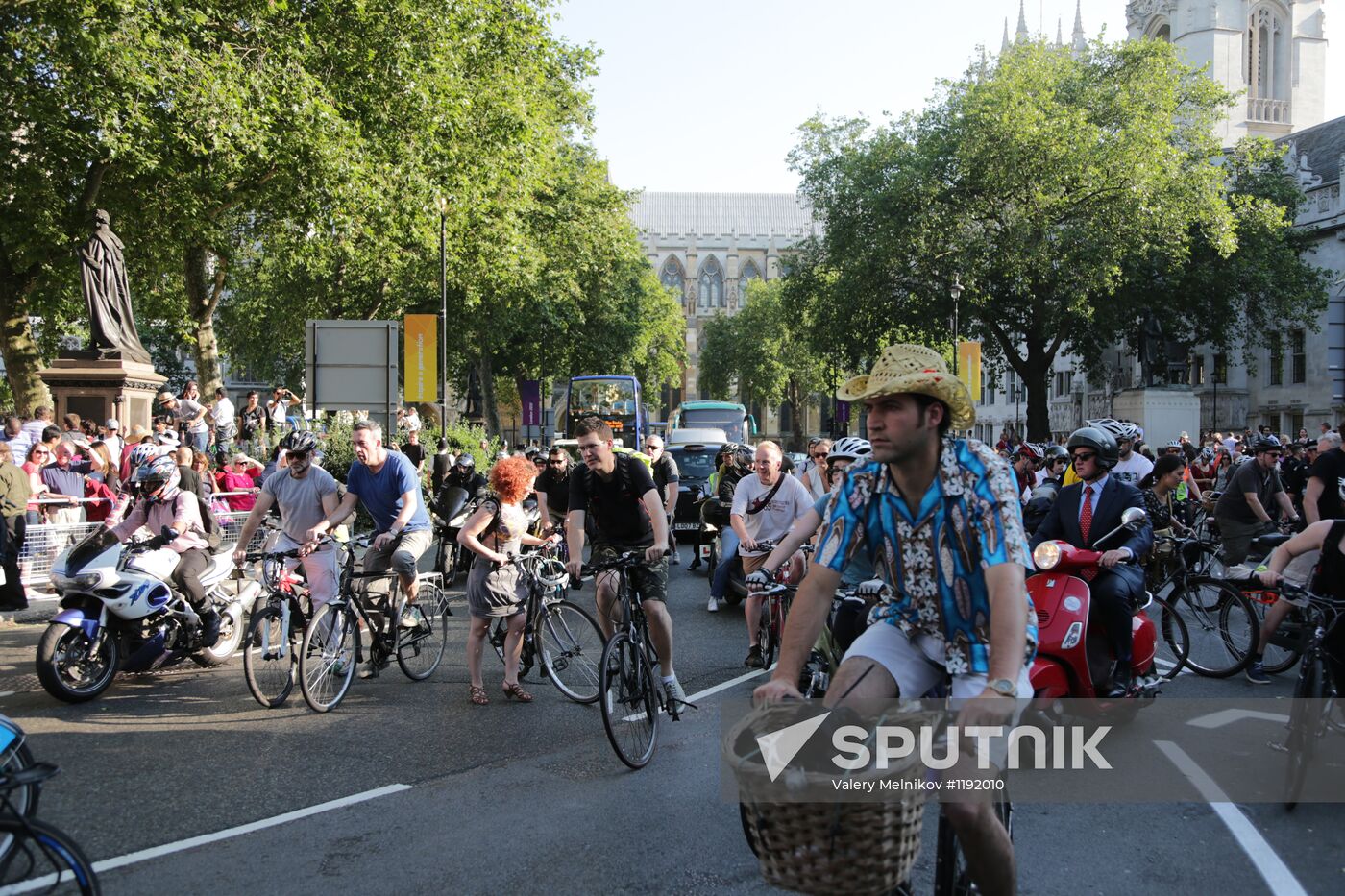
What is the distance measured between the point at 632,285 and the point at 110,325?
34007 millimetres

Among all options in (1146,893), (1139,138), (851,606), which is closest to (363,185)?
(851,606)

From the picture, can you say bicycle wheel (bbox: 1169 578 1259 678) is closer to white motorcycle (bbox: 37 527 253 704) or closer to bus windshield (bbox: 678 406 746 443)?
white motorcycle (bbox: 37 527 253 704)

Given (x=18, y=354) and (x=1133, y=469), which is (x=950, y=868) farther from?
(x=18, y=354)

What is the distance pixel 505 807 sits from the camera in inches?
214

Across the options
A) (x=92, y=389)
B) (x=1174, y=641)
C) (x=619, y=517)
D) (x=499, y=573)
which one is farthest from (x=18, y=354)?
(x=1174, y=641)

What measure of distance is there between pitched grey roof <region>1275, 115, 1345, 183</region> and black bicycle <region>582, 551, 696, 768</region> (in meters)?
53.7

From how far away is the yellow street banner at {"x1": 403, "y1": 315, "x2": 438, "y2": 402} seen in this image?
2198 cm

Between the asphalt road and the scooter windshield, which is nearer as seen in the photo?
the asphalt road

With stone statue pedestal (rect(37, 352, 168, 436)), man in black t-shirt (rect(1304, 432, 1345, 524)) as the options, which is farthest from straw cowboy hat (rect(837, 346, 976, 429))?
stone statue pedestal (rect(37, 352, 168, 436))

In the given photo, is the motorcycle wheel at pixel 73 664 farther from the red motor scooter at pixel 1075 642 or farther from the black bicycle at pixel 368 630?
the red motor scooter at pixel 1075 642

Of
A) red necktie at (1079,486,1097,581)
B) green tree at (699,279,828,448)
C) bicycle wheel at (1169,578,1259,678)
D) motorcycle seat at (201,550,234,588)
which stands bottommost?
bicycle wheel at (1169,578,1259,678)

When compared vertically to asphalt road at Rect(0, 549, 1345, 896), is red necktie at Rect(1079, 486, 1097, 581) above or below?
above

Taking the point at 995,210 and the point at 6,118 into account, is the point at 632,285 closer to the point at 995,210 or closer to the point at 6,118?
the point at 995,210

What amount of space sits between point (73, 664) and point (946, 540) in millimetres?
6647
